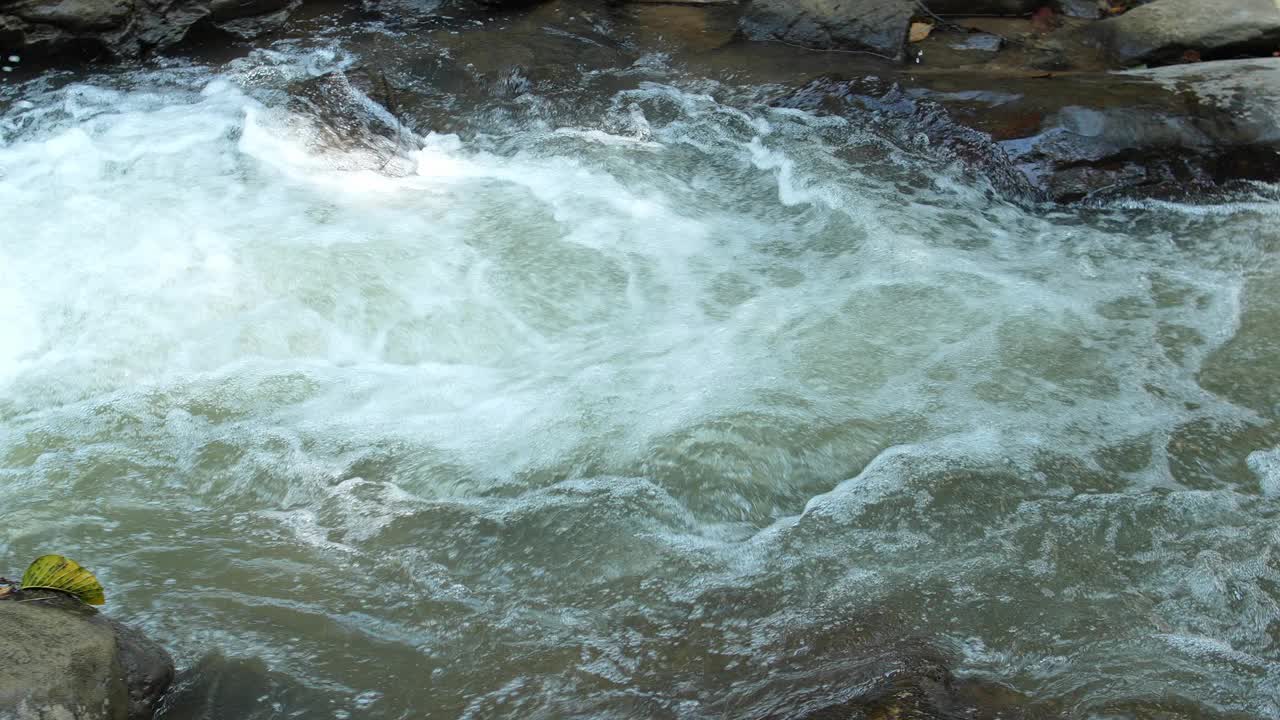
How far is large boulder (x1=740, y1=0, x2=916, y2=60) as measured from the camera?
6.62 meters

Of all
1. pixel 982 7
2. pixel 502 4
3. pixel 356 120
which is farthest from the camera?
pixel 502 4

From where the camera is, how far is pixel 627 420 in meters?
3.52

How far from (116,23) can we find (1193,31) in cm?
697

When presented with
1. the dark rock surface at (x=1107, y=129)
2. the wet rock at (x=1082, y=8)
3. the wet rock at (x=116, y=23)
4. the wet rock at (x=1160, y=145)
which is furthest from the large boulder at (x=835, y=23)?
the wet rock at (x=116, y=23)

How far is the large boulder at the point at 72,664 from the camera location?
2162 mm

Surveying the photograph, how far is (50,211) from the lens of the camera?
4.78 meters

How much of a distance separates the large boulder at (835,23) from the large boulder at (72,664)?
5.72 metres

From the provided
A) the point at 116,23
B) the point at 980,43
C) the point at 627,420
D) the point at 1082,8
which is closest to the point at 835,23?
the point at 980,43

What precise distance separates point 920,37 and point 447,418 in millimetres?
4838

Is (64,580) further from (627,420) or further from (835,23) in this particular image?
(835,23)

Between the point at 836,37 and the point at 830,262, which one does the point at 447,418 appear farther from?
the point at 836,37

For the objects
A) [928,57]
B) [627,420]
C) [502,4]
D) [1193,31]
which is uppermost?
[502,4]

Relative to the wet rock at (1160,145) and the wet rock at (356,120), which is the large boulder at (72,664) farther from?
the wet rock at (1160,145)

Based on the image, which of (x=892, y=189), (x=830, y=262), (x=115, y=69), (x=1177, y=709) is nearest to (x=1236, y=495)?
(x=1177, y=709)
